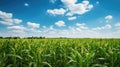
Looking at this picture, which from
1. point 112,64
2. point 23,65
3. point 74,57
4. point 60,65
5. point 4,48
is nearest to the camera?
point 74,57

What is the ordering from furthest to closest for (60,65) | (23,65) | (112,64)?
(60,65), (23,65), (112,64)

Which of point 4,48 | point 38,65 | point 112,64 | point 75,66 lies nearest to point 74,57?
point 75,66

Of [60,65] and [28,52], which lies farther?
[60,65]

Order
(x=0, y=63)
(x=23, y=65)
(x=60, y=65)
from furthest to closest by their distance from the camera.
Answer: (x=60, y=65)
(x=23, y=65)
(x=0, y=63)

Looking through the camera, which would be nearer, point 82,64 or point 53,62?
point 82,64

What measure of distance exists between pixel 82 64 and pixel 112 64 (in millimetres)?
1421

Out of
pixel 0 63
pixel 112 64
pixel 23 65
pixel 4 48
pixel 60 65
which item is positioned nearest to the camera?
pixel 0 63

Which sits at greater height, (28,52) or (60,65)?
(28,52)

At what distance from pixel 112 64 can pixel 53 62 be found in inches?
92.0

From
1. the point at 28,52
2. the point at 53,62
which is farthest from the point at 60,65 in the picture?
the point at 28,52

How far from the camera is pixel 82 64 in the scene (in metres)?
5.00

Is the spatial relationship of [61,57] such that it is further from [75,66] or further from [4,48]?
[4,48]

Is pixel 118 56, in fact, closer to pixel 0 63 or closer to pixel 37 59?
pixel 37 59

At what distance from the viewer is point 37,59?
17.9ft
